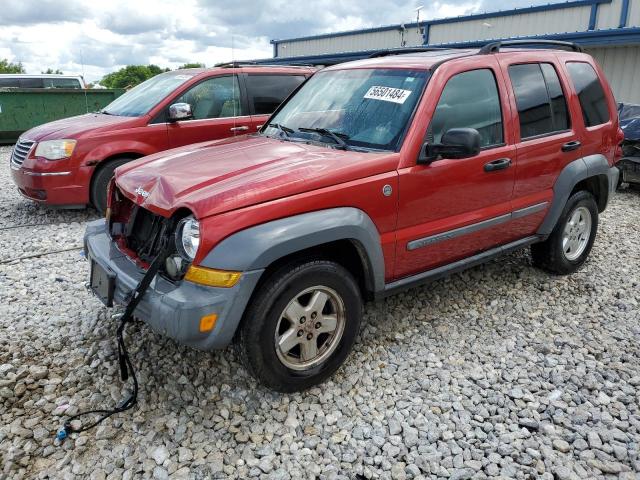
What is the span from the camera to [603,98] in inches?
182

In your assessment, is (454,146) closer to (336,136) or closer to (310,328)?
(336,136)

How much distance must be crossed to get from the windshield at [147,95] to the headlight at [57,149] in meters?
0.83

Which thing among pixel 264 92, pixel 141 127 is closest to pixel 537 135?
pixel 264 92

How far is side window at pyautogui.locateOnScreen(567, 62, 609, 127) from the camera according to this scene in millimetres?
4340

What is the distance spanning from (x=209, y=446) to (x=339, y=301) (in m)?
1.04

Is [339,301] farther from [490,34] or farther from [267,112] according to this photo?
[490,34]

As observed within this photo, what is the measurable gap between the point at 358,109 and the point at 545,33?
1317cm

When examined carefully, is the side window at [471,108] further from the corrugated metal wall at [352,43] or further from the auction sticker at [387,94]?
the corrugated metal wall at [352,43]

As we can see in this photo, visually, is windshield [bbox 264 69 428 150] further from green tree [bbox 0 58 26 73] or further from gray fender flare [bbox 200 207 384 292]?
green tree [bbox 0 58 26 73]

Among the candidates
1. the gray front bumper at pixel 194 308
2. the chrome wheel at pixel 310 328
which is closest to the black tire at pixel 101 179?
the gray front bumper at pixel 194 308

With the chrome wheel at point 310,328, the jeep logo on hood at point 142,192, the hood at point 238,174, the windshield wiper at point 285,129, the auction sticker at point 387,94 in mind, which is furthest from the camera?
the windshield wiper at point 285,129

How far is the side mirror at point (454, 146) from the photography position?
3002mm

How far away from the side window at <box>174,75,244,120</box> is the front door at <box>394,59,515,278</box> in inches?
153

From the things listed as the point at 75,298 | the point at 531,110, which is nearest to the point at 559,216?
the point at 531,110
